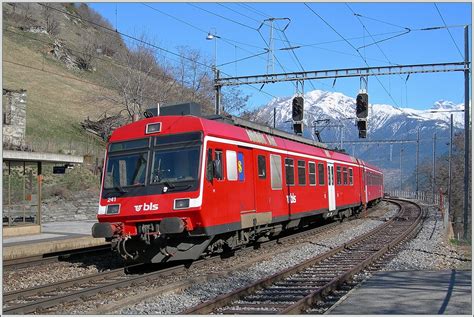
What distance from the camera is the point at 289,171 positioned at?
17.6 m

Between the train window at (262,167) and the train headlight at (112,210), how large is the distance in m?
4.08

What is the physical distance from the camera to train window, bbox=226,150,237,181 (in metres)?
13.1

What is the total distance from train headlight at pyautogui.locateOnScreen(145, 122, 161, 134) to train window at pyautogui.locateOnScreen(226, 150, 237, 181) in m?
1.63

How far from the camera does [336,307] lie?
8.27 m

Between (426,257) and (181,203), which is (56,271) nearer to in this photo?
(181,203)

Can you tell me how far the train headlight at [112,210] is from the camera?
12.4 m

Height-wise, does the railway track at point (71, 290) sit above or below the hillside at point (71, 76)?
below

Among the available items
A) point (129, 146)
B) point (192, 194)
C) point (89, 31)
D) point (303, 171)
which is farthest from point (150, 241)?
point (89, 31)

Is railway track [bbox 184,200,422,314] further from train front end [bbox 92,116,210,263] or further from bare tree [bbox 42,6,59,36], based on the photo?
bare tree [bbox 42,6,59,36]

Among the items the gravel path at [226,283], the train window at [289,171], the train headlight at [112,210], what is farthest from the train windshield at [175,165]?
the train window at [289,171]

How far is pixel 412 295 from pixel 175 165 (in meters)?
5.57

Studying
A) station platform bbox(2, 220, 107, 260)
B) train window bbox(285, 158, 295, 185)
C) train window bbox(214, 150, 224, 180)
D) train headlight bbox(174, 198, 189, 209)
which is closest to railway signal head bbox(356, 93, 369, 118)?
train window bbox(285, 158, 295, 185)

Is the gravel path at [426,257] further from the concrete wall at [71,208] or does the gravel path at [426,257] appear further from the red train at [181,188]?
the concrete wall at [71,208]

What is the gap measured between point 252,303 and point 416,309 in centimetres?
248
